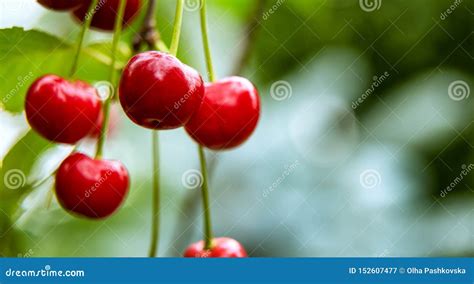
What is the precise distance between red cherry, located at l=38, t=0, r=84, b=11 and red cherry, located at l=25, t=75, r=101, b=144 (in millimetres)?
145

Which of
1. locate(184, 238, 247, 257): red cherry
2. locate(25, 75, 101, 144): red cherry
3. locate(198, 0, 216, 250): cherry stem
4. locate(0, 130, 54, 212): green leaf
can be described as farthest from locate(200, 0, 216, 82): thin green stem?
locate(0, 130, 54, 212): green leaf

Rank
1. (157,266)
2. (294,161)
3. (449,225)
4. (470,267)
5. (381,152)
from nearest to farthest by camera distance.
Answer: (157,266)
(470,267)
(449,225)
(381,152)
(294,161)

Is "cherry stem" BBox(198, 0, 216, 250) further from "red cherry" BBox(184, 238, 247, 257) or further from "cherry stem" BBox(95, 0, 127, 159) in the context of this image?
"cherry stem" BBox(95, 0, 127, 159)

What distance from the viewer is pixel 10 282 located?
1589 mm

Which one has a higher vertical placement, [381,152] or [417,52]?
[417,52]

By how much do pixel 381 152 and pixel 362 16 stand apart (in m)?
0.44

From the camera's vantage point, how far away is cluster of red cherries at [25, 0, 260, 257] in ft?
4.19

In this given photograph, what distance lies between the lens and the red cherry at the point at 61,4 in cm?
136

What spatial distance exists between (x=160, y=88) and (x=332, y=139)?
1.23 m

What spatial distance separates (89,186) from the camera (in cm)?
136

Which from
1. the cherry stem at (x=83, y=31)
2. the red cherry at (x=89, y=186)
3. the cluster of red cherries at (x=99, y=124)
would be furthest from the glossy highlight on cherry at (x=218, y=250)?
the cherry stem at (x=83, y=31)

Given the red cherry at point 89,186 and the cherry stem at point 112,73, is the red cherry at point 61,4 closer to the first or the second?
the cherry stem at point 112,73

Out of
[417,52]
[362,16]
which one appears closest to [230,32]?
[362,16]

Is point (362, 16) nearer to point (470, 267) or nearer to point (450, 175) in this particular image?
point (450, 175)
